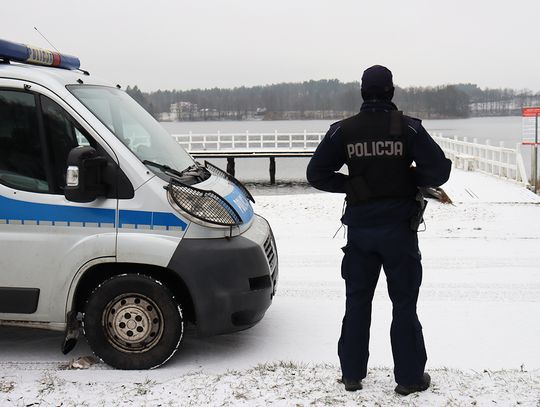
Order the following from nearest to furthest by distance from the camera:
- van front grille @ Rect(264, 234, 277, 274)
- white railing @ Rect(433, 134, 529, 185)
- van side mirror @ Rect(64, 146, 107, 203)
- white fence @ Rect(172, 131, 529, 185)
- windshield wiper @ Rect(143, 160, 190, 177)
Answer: van side mirror @ Rect(64, 146, 107, 203), windshield wiper @ Rect(143, 160, 190, 177), van front grille @ Rect(264, 234, 277, 274), white railing @ Rect(433, 134, 529, 185), white fence @ Rect(172, 131, 529, 185)

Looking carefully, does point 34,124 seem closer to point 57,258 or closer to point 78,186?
point 78,186

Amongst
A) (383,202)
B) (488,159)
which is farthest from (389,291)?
(488,159)

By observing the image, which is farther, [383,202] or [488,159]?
[488,159]

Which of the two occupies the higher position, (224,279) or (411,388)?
(224,279)

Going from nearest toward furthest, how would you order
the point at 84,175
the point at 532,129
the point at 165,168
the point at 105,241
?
the point at 84,175
the point at 105,241
the point at 165,168
the point at 532,129

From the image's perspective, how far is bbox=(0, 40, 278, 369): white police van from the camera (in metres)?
5.18

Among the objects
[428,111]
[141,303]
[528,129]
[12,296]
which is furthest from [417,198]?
[428,111]

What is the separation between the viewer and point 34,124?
→ 5293 millimetres

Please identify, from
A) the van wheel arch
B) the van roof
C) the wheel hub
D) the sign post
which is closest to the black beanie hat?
the van wheel arch

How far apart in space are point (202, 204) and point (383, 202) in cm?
148

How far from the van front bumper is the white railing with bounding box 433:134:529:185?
17.3 m

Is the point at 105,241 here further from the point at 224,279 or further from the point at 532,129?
the point at 532,129

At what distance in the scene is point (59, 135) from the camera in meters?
5.30

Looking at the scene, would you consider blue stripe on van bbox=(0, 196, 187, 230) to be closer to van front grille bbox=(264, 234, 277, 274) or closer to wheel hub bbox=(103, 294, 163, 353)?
wheel hub bbox=(103, 294, 163, 353)
